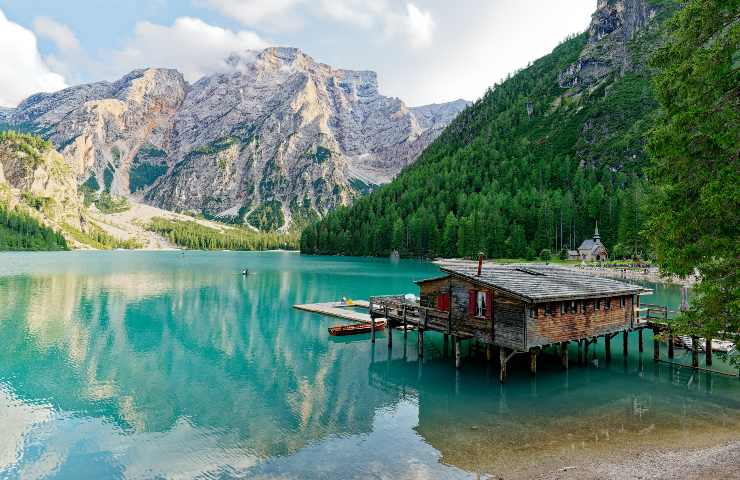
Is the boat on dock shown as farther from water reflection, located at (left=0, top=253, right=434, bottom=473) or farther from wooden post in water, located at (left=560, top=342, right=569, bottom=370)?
water reflection, located at (left=0, top=253, right=434, bottom=473)

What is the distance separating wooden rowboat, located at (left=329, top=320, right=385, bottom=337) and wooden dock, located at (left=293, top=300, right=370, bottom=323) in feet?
6.52

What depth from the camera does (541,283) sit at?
35.4m

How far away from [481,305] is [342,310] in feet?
106

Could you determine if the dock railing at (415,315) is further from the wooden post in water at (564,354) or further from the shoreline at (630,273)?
the shoreline at (630,273)

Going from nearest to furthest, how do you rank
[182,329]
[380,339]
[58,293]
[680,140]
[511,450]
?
[680,140] → [511,450] → [380,339] → [182,329] → [58,293]

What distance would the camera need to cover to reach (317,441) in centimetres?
2381

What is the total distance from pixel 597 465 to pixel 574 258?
5005 inches

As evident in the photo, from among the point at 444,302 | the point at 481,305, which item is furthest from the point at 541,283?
the point at 444,302

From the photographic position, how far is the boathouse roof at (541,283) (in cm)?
3231

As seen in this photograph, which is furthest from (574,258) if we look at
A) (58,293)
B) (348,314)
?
(58,293)

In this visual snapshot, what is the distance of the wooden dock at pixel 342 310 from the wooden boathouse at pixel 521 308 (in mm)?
17231

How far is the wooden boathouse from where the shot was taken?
32.3 metres

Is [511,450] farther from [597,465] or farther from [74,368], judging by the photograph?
[74,368]

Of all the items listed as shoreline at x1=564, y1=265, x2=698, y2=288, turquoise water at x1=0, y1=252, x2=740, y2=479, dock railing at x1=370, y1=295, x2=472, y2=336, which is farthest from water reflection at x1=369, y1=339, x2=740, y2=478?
shoreline at x1=564, y1=265, x2=698, y2=288
